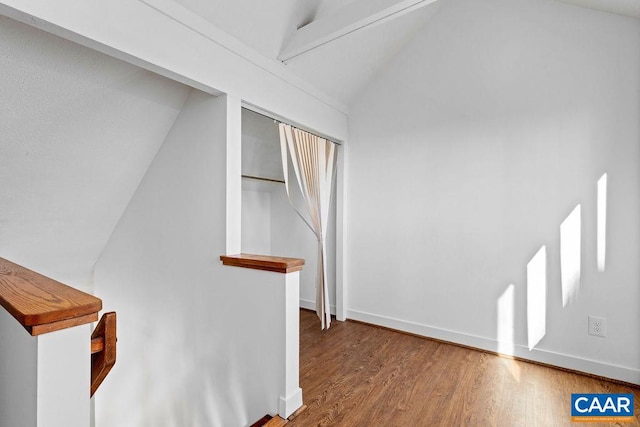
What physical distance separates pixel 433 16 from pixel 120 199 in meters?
2.97

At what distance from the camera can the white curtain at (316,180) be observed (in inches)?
102

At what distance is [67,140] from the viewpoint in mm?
1822

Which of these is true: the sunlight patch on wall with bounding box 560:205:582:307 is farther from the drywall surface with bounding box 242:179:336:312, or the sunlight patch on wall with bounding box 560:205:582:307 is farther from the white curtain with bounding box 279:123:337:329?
the drywall surface with bounding box 242:179:336:312

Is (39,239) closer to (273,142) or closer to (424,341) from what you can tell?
(273,142)

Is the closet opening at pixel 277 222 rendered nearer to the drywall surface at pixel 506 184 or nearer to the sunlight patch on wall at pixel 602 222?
the drywall surface at pixel 506 184

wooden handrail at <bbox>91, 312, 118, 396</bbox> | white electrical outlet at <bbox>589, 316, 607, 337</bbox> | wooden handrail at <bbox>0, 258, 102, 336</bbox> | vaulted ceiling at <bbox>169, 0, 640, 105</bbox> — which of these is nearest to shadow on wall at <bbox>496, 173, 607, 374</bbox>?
white electrical outlet at <bbox>589, 316, 607, 337</bbox>

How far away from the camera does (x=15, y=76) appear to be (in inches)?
56.3

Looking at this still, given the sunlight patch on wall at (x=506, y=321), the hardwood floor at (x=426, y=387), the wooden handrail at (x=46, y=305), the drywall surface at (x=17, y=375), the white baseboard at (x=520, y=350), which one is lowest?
the hardwood floor at (x=426, y=387)

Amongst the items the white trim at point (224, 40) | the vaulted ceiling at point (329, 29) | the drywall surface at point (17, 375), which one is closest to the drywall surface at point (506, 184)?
the vaulted ceiling at point (329, 29)

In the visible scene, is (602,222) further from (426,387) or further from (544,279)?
(426,387)

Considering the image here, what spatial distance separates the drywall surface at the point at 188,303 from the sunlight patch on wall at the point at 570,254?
6.51 ft

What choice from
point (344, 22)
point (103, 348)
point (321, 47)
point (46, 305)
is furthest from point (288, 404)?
point (344, 22)

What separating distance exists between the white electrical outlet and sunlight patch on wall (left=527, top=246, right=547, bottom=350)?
0.25 m

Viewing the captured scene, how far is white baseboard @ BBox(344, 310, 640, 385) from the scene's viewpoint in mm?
2047
